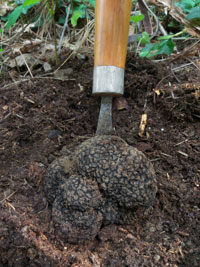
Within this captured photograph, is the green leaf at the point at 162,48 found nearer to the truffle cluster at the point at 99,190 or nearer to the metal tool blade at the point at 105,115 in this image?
the metal tool blade at the point at 105,115

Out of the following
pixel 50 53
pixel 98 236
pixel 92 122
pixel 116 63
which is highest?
pixel 116 63

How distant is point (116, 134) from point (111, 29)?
522mm

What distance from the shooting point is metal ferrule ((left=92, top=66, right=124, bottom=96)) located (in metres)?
1.22

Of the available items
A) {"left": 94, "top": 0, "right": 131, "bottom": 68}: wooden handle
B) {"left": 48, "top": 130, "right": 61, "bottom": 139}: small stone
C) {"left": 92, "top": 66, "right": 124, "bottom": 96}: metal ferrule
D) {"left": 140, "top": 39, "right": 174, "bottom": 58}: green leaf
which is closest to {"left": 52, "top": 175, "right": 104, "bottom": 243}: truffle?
{"left": 48, "top": 130, "right": 61, "bottom": 139}: small stone

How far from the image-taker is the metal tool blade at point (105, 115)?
1.29 meters

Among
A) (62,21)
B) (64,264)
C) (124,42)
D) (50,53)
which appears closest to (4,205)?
(64,264)

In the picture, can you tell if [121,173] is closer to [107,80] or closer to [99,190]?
[99,190]

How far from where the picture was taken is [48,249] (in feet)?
2.90

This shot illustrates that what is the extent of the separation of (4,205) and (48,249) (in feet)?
0.82

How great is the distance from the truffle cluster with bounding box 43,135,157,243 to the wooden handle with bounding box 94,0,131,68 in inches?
18.3

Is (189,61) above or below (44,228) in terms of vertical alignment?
above

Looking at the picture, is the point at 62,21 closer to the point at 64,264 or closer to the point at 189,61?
the point at 189,61

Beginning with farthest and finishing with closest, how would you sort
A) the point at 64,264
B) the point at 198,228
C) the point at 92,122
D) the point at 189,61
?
the point at 189,61 → the point at 92,122 → the point at 198,228 → the point at 64,264

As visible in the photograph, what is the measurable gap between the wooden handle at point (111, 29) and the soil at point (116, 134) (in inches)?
8.9
